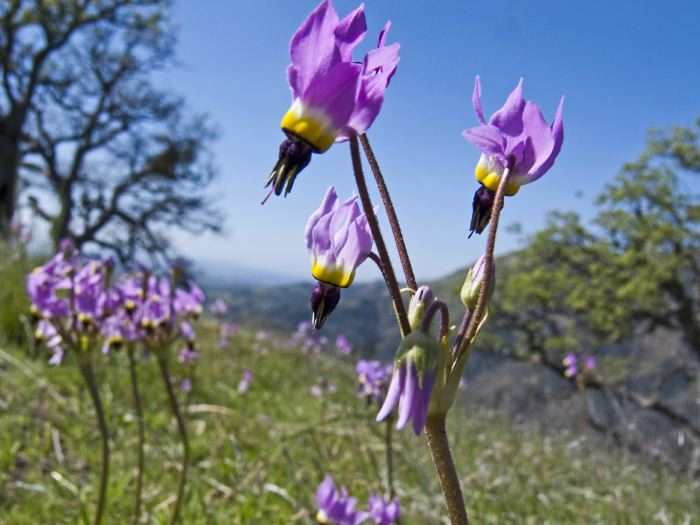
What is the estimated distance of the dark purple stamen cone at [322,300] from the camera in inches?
31.6

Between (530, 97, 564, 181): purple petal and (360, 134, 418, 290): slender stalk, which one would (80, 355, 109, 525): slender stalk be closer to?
(360, 134, 418, 290): slender stalk

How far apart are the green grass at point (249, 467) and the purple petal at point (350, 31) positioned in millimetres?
1576

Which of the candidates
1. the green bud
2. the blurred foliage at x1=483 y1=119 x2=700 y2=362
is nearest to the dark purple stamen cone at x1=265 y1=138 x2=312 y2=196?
the green bud

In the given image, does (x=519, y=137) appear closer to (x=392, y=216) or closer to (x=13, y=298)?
(x=392, y=216)

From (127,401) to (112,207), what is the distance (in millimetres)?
19861

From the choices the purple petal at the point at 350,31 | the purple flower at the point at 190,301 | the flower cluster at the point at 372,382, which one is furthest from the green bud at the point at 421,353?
the flower cluster at the point at 372,382

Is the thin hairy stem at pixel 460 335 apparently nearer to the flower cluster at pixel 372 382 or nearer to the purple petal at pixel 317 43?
the purple petal at pixel 317 43

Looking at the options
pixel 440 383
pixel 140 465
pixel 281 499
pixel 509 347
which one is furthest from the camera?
pixel 509 347

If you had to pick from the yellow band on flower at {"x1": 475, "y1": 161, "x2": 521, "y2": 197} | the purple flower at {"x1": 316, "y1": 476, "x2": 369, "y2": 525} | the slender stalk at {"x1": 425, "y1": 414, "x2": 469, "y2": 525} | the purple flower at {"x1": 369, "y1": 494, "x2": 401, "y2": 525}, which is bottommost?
the purple flower at {"x1": 316, "y1": 476, "x2": 369, "y2": 525}

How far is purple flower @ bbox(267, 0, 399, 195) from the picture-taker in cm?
69

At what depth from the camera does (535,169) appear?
0.87 meters

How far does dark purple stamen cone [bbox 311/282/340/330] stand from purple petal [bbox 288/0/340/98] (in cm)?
26

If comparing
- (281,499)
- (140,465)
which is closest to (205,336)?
(281,499)

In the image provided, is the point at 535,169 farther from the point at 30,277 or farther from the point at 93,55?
the point at 93,55
